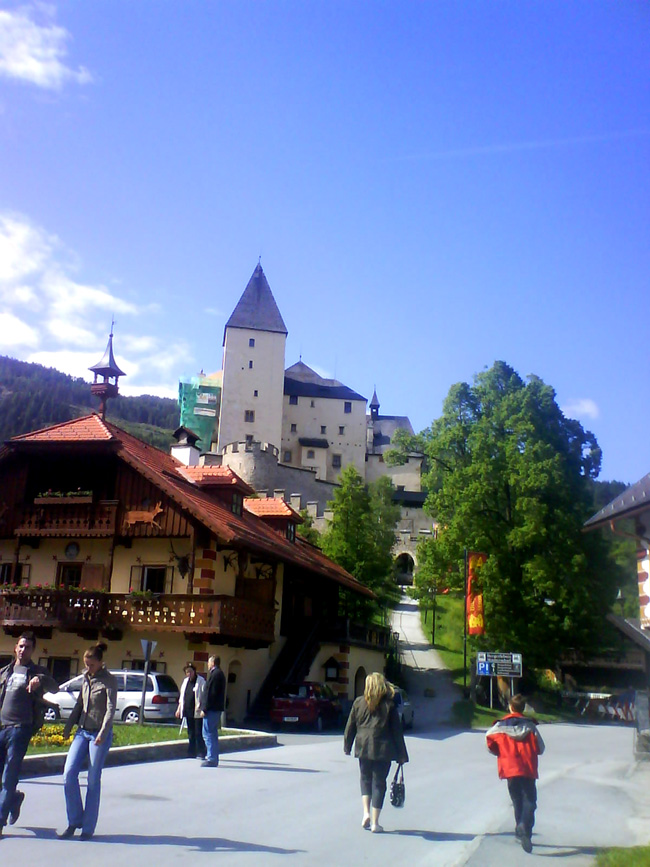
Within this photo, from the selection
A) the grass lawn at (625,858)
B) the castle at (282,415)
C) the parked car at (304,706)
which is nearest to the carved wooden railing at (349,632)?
the parked car at (304,706)

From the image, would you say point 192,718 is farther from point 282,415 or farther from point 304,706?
point 282,415

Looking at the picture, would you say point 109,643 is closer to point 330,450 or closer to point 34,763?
point 34,763

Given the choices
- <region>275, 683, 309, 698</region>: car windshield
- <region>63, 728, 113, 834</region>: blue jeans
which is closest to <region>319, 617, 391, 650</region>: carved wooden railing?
<region>275, 683, 309, 698</region>: car windshield

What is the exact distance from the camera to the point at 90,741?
8688 mm

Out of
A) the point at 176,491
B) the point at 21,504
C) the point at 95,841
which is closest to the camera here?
the point at 95,841

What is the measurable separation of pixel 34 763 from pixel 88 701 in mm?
4620

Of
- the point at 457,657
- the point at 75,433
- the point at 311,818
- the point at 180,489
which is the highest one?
the point at 75,433

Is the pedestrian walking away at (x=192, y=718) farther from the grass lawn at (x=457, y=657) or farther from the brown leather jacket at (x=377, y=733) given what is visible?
the grass lawn at (x=457, y=657)

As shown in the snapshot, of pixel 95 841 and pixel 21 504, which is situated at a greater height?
pixel 21 504

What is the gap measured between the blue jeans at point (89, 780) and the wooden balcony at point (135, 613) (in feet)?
58.3

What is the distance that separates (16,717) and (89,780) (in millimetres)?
920

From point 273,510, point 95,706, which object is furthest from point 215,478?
point 95,706

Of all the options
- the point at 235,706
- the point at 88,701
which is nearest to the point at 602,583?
the point at 235,706

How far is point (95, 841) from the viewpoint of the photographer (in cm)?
833
